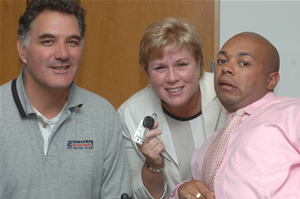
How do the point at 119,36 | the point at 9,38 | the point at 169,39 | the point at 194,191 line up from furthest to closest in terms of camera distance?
the point at 9,38, the point at 119,36, the point at 169,39, the point at 194,191

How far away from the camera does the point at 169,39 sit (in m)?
1.66

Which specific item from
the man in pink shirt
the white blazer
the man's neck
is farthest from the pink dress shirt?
the man's neck

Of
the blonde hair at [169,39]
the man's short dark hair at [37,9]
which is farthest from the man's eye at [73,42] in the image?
the blonde hair at [169,39]

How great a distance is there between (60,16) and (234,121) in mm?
875

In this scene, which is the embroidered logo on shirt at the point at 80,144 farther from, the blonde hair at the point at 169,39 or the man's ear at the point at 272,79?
the man's ear at the point at 272,79

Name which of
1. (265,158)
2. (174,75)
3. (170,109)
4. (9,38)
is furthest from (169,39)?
(9,38)

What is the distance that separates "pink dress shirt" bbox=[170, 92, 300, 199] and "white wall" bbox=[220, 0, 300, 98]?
3.41ft

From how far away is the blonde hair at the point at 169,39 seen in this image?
165cm

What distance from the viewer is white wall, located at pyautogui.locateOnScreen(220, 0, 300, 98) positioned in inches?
88.2

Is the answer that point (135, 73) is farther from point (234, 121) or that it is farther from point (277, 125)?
point (277, 125)

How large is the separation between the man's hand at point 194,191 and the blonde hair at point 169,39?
646 millimetres

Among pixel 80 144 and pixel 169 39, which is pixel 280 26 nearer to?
pixel 169 39

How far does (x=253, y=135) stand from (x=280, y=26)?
4.20 ft

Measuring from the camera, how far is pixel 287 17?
2.24m
